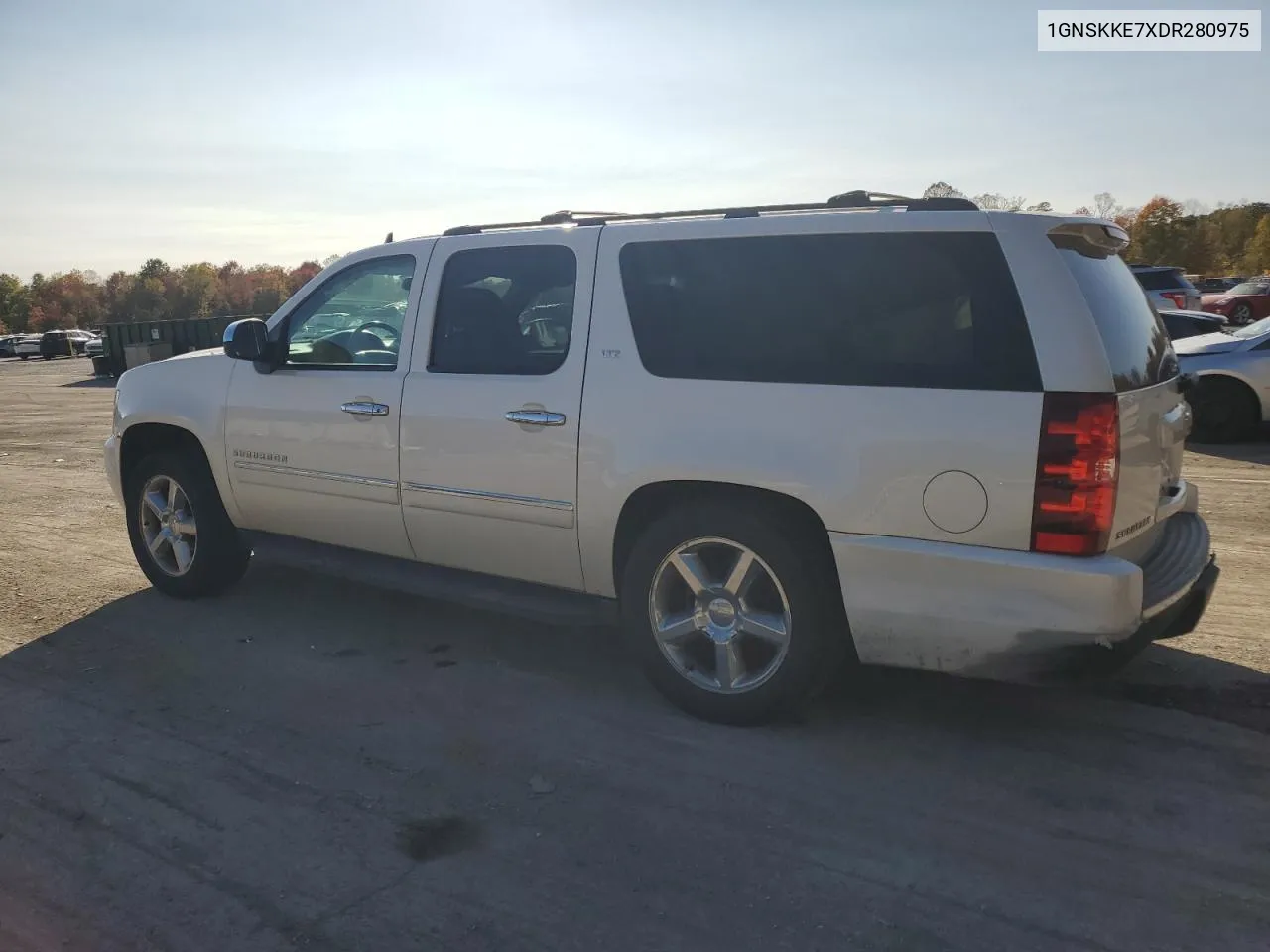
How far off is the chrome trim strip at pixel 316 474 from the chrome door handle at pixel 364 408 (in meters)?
0.31

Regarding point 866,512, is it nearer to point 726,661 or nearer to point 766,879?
point 726,661

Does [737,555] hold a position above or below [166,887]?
above

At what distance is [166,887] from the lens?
9.94ft

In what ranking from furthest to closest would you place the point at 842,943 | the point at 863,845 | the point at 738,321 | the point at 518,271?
the point at 518,271 → the point at 738,321 → the point at 863,845 → the point at 842,943

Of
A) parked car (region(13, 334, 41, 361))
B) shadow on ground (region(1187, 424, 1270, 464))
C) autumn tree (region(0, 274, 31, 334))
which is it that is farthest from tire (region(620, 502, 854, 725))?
autumn tree (region(0, 274, 31, 334))

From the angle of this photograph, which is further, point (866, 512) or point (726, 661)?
point (726, 661)

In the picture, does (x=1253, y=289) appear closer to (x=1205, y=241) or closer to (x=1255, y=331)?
(x=1255, y=331)

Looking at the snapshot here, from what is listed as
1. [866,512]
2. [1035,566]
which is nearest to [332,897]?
[866,512]

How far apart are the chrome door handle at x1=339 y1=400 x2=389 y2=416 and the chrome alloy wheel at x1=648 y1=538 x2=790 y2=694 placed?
1.65 meters

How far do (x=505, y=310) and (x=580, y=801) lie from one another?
219 cm

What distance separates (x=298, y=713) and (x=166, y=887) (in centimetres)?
132

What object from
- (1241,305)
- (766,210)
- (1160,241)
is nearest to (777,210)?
(766,210)

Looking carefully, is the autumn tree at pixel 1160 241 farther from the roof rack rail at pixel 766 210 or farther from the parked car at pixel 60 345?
the roof rack rail at pixel 766 210

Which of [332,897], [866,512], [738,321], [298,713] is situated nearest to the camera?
[332,897]
